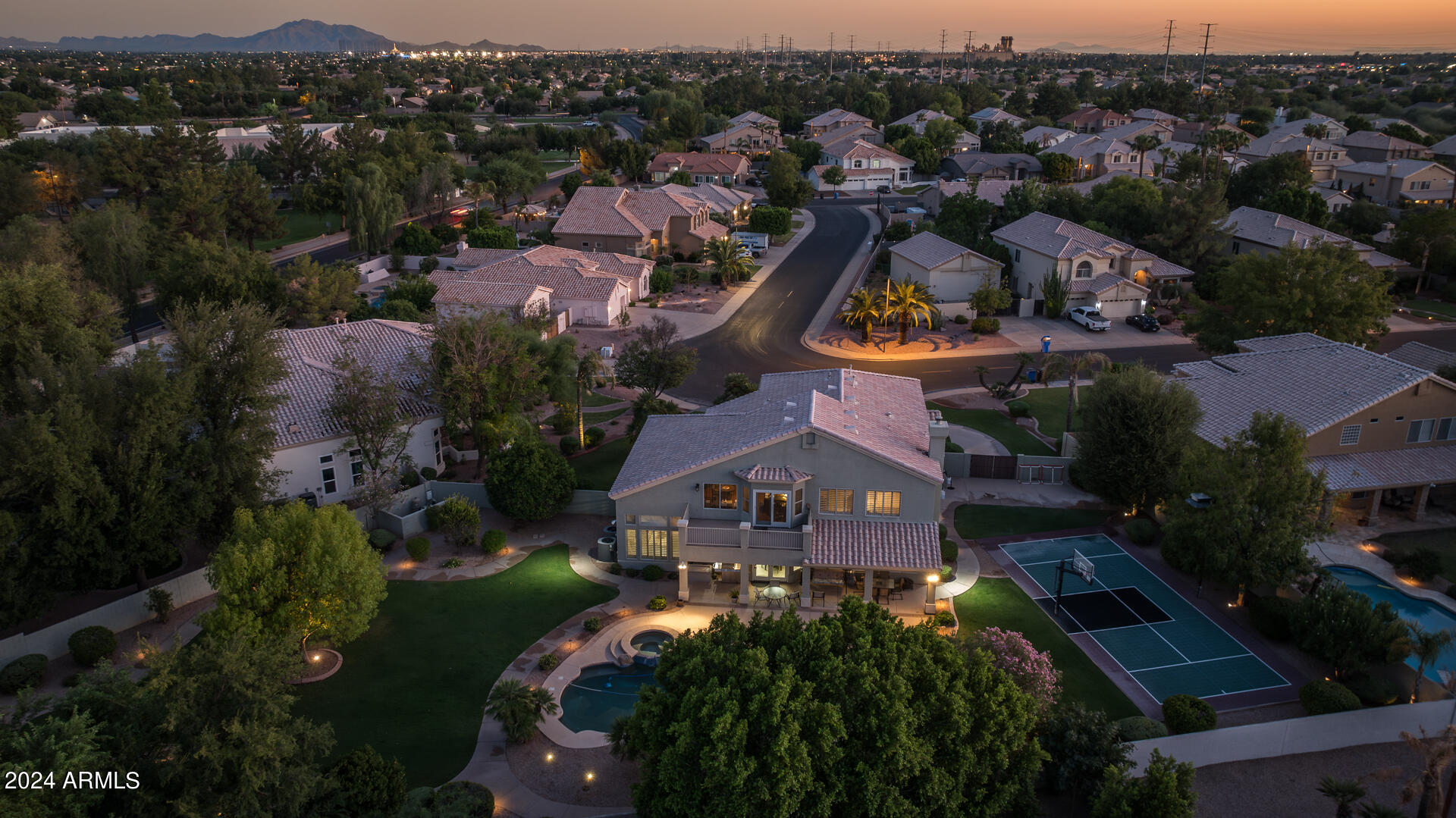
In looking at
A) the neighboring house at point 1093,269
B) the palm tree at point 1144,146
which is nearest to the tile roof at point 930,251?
the neighboring house at point 1093,269

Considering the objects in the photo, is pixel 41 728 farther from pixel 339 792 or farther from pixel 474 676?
pixel 474 676

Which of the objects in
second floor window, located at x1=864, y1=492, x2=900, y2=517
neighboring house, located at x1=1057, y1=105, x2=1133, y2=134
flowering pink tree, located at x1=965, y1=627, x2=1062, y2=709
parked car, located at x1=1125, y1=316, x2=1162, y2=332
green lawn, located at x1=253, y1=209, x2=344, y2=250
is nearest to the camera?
flowering pink tree, located at x1=965, y1=627, x2=1062, y2=709

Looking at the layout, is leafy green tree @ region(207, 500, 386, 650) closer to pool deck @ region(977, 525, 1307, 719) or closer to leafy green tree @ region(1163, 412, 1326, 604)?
pool deck @ region(977, 525, 1307, 719)

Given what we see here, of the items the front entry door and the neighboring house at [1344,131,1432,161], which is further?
the neighboring house at [1344,131,1432,161]

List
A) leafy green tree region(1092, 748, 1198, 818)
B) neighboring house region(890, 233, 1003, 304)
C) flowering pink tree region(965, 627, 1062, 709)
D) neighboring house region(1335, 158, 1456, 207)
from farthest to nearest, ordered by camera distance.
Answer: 1. neighboring house region(1335, 158, 1456, 207)
2. neighboring house region(890, 233, 1003, 304)
3. flowering pink tree region(965, 627, 1062, 709)
4. leafy green tree region(1092, 748, 1198, 818)

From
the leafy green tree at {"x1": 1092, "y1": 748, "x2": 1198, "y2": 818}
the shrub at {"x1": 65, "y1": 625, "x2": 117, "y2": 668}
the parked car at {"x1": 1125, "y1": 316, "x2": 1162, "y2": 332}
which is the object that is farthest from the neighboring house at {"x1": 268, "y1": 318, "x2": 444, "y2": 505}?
the parked car at {"x1": 1125, "y1": 316, "x2": 1162, "y2": 332}

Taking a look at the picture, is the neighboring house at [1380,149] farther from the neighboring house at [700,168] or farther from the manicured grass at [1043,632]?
the manicured grass at [1043,632]

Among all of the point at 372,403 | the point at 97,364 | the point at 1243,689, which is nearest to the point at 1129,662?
the point at 1243,689
